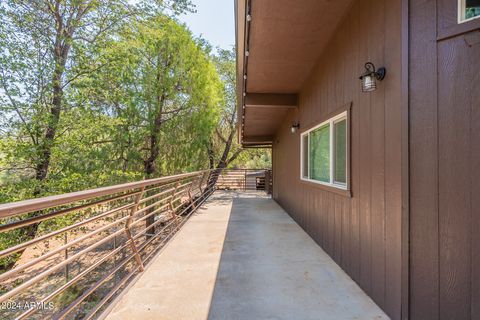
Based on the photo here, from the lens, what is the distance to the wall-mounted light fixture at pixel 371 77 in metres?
2.13

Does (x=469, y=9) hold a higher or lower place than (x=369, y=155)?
higher

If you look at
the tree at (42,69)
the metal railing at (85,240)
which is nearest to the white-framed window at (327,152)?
the metal railing at (85,240)

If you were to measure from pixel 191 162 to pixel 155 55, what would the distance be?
3.99 metres

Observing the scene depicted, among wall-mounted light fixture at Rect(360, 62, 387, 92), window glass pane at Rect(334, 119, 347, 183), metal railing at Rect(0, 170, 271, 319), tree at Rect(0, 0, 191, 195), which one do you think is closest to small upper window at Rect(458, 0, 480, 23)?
wall-mounted light fixture at Rect(360, 62, 387, 92)

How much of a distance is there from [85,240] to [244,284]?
4.27 metres

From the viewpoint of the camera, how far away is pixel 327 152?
3.58 meters

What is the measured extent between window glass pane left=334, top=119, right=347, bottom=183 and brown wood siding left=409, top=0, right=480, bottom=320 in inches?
46.8

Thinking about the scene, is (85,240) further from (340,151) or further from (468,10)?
(468,10)

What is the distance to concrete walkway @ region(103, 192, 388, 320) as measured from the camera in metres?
2.02

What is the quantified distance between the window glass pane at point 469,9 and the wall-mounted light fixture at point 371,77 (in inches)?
23.1

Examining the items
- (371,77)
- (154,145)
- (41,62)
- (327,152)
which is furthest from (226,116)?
(371,77)

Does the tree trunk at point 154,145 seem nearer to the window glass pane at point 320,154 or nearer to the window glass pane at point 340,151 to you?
the window glass pane at point 320,154

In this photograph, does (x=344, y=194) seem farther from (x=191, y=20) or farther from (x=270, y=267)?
(x=191, y=20)

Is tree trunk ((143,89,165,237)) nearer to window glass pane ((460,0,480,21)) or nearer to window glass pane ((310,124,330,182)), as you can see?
window glass pane ((310,124,330,182))
